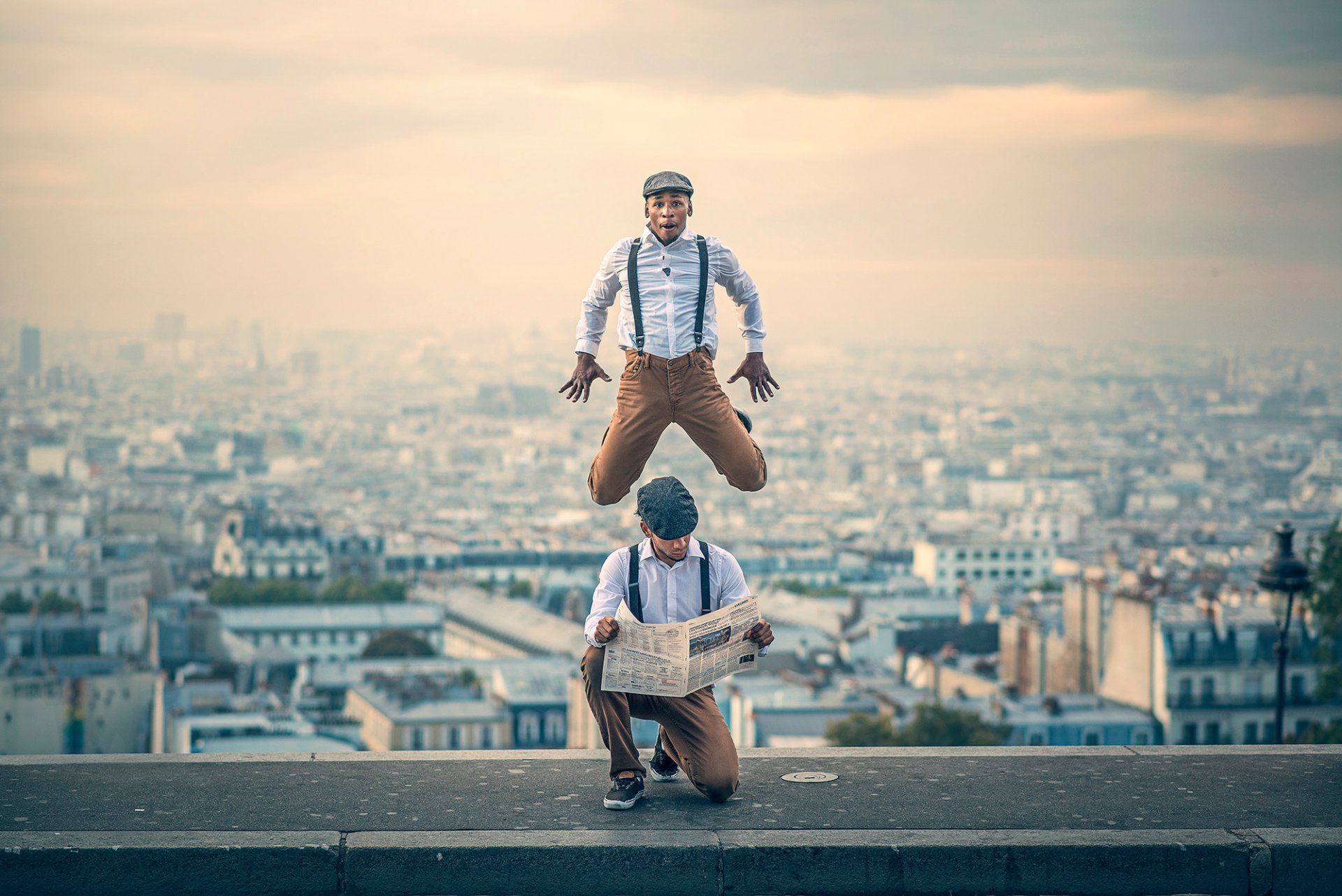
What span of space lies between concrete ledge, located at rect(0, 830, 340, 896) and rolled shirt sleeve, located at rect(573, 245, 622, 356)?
275 cm

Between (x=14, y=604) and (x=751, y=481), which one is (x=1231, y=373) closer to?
(x=14, y=604)

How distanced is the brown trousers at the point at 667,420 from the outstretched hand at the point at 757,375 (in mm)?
236

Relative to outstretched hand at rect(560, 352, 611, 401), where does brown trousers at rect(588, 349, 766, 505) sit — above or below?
below

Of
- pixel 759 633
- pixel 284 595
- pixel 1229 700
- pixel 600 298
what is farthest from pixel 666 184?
pixel 284 595

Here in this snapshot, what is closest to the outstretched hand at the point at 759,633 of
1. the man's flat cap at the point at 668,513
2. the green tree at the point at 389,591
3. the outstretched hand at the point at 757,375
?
the man's flat cap at the point at 668,513

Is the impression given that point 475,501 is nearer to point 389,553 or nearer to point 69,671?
point 389,553

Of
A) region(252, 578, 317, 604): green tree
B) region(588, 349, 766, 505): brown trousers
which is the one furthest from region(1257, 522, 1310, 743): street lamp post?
region(252, 578, 317, 604): green tree

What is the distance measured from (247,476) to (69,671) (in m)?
121

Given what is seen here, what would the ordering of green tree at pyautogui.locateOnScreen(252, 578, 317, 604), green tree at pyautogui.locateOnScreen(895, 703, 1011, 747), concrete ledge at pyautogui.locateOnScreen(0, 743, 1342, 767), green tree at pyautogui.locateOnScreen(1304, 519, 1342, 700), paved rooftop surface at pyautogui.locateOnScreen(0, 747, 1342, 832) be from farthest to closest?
green tree at pyautogui.locateOnScreen(252, 578, 317, 604), green tree at pyautogui.locateOnScreen(895, 703, 1011, 747), green tree at pyautogui.locateOnScreen(1304, 519, 1342, 700), concrete ledge at pyautogui.locateOnScreen(0, 743, 1342, 767), paved rooftop surface at pyautogui.locateOnScreen(0, 747, 1342, 832)

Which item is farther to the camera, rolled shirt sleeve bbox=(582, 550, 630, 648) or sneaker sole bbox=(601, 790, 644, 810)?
rolled shirt sleeve bbox=(582, 550, 630, 648)

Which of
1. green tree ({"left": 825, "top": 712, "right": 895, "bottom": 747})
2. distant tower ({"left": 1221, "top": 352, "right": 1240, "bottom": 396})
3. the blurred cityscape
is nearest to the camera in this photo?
green tree ({"left": 825, "top": 712, "right": 895, "bottom": 747})

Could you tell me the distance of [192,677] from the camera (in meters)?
58.3

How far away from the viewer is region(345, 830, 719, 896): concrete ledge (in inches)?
236

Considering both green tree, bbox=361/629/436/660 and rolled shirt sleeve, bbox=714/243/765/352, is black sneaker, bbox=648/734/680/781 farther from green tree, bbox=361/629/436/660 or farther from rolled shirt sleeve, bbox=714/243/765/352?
green tree, bbox=361/629/436/660
